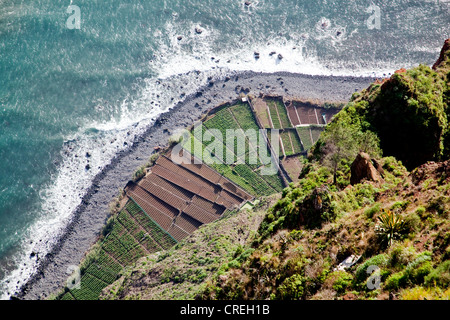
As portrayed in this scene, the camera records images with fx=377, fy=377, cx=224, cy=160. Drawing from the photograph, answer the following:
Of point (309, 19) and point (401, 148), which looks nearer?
point (401, 148)

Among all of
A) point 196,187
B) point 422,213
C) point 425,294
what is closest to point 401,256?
point 425,294

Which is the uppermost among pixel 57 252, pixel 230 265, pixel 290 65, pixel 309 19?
pixel 309 19

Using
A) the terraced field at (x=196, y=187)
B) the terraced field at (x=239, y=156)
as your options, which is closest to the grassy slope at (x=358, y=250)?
Result: the terraced field at (x=196, y=187)

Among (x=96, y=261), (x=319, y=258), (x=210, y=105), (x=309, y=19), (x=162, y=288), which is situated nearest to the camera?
(x=319, y=258)

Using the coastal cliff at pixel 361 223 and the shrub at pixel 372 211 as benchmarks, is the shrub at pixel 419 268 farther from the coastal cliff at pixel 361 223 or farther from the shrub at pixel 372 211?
the shrub at pixel 372 211
